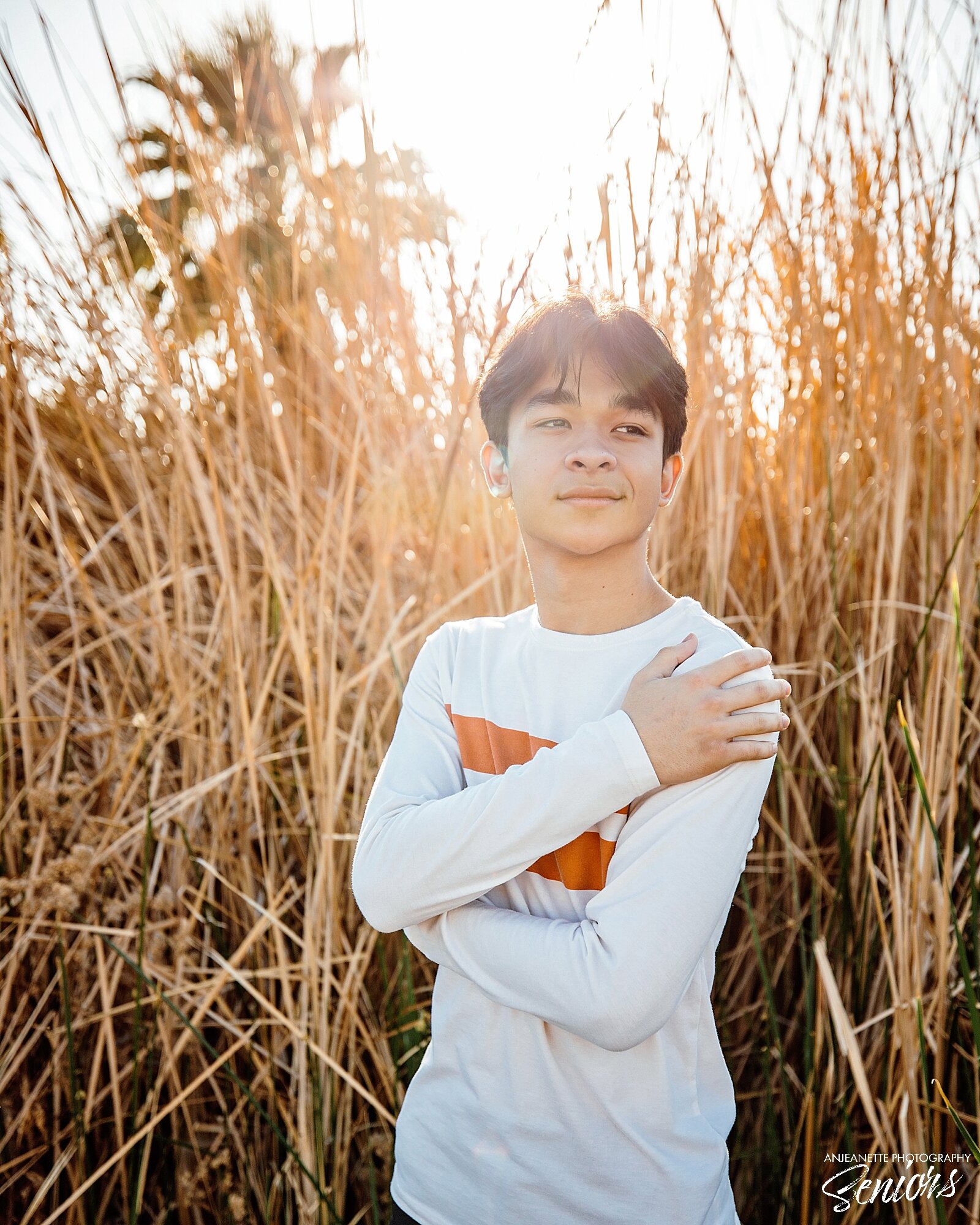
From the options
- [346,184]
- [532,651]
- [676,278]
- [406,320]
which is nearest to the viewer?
[532,651]

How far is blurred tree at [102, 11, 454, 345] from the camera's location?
168 centimetres

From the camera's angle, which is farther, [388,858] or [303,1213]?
[303,1213]

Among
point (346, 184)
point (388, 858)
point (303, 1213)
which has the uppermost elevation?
point (346, 184)

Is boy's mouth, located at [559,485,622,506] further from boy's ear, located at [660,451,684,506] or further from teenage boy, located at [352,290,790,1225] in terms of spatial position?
boy's ear, located at [660,451,684,506]

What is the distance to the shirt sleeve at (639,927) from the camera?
818 mm

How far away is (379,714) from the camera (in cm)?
163

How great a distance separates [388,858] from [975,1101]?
2.96 feet

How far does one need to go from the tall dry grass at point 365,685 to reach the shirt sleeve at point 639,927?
1.52 ft

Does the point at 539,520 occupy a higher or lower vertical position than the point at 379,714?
higher

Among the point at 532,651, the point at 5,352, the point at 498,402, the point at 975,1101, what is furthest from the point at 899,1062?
the point at 5,352

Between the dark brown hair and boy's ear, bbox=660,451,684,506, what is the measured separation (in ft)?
0.05

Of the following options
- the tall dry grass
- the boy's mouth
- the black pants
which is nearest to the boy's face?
the boy's mouth

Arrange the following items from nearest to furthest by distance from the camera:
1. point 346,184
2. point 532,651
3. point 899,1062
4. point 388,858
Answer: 1. point 388,858
2. point 532,651
3. point 899,1062
4. point 346,184

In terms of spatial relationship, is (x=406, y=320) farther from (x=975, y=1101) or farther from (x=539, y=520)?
(x=975, y=1101)
